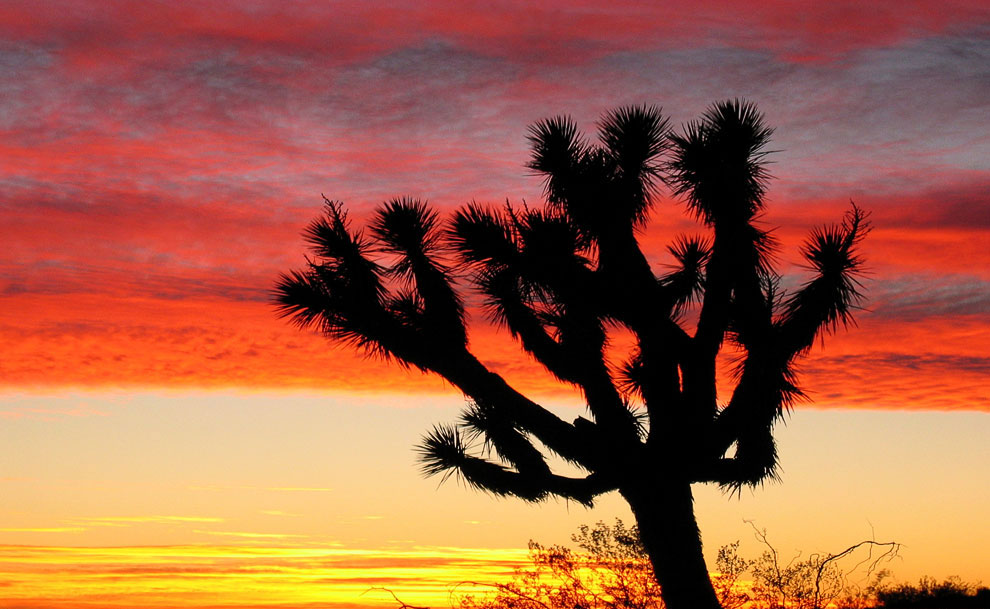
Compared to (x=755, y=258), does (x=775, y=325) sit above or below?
below

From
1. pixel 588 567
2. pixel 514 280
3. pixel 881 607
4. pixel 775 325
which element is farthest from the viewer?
pixel 881 607

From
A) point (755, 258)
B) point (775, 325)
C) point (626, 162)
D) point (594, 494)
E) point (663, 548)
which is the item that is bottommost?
point (663, 548)

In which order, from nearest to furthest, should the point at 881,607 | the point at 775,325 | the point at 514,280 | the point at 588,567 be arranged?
the point at 775,325 < the point at 514,280 < the point at 588,567 < the point at 881,607

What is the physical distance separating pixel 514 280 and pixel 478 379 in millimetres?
975

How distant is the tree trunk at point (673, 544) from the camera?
855cm

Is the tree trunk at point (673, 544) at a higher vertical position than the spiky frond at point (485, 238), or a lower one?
lower

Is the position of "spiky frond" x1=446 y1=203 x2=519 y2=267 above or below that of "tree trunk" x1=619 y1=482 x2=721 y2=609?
above

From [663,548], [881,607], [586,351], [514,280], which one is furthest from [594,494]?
[881,607]

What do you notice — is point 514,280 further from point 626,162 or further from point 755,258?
point 755,258

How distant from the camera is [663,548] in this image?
28.3ft

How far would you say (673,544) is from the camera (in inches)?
339

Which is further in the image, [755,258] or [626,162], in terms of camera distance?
[626,162]

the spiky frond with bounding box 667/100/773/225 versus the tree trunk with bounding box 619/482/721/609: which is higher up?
the spiky frond with bounding box 667/100/773/225

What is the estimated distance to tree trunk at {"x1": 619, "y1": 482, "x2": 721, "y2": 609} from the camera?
8.55 metres
